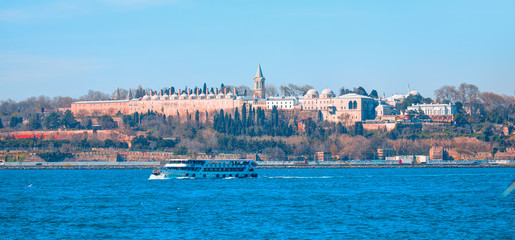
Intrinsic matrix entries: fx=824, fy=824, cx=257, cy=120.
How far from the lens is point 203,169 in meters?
61.8

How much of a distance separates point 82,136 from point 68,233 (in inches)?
3175

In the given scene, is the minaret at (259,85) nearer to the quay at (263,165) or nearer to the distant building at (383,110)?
the distant building at (383,110)

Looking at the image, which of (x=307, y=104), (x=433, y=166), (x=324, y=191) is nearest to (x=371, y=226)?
(x=324, y=191)

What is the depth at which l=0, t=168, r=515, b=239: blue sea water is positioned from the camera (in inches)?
1236

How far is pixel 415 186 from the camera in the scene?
54219 millimetres

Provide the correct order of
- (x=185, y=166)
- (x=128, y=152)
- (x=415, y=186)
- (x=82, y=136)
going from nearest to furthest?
(x=415, y=186) → (x=185, y=166) → (x=128, y=152) → (x=82, y=136)

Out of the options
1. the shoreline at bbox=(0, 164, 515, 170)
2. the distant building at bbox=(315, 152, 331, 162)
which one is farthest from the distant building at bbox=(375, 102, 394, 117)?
the shoreline at bbox=(0, 164, 515, 170)

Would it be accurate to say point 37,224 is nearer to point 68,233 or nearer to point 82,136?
point 68,233

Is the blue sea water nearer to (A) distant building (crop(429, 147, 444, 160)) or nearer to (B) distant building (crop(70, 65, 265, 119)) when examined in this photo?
(A) distant building (crop(429, 147, 444, 160))

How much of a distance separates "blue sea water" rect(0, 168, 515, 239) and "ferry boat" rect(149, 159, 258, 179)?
14.3ft

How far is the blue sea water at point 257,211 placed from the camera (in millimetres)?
31406

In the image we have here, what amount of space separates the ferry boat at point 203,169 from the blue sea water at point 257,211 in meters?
4.37

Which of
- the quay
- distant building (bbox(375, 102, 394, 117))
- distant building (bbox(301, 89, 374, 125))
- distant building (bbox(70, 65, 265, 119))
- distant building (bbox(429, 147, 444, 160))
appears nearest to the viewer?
the quay

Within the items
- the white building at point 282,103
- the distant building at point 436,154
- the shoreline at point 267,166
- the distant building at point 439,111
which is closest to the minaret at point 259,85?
the white building at point 282,103
